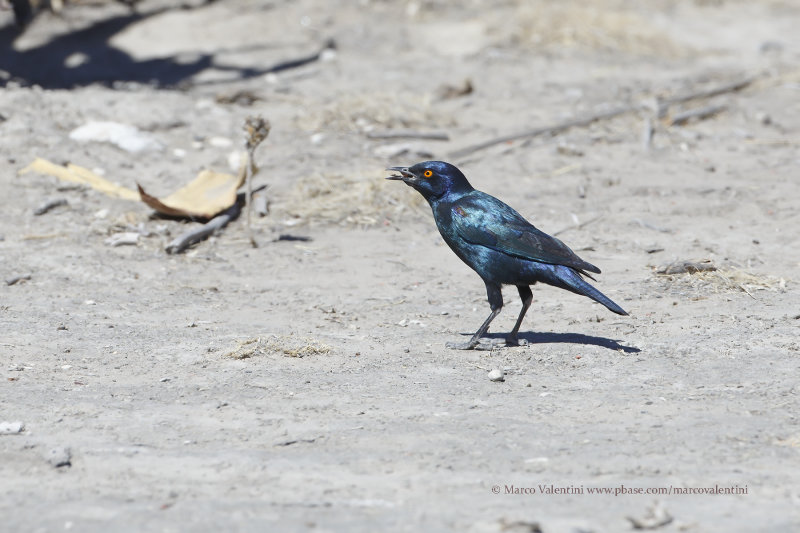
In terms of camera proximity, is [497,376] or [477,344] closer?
[497,376]

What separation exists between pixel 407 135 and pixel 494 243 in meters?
4.39

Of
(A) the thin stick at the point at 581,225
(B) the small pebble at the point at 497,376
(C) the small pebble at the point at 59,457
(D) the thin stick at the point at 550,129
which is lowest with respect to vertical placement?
(A) the thin stick at the point at 581,225

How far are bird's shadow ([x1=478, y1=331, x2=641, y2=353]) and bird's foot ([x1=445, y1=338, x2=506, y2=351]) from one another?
147 millimetres

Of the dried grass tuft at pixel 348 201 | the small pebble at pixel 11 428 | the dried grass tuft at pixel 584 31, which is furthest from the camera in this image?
the dried grass tuft at pixel 584 31

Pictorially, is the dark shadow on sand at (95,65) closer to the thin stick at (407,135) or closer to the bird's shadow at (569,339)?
the thin stick at (407,135)

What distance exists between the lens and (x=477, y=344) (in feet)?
19.7

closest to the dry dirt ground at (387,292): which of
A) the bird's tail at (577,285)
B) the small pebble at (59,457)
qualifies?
the small pebble at (59,457)

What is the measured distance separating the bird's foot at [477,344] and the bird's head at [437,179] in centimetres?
85

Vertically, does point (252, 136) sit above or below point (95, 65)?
above

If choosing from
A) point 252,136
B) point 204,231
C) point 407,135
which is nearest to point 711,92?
point 407,135

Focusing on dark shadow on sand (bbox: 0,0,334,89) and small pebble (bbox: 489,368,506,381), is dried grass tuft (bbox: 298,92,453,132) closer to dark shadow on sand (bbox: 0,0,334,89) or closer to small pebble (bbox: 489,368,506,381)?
dark shadow on sand (bbox: 0,0,334,89)

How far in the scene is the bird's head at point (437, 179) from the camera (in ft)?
19.9

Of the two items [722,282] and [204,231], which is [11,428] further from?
[722,282]

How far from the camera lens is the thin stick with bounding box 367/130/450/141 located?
10.0m
